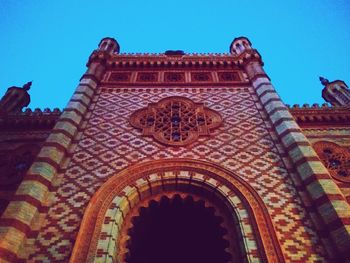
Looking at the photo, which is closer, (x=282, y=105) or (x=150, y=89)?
(x=282, y=105)

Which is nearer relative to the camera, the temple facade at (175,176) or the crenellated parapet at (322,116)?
the temple facade at (175,176)

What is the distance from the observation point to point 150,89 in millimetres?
8891

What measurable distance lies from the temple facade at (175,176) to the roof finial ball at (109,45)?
6.54 ft

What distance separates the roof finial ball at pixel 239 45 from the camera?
35.4ft

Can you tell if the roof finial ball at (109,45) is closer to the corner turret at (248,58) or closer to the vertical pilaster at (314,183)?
the corner turret at (248,58)

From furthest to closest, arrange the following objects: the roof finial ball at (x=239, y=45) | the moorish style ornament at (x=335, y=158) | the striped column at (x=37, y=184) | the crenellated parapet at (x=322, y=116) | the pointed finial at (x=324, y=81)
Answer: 1. the pointed finial at (x=324, y=81)
2. the roof finial ball at (x=239, y=45)
3. the crenellated parapet at (x=322, y=116)
4. the moorish style ornament at (x=335, y=158)
5. the striped column at (x=37, y=184)

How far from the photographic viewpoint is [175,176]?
5.93 meters

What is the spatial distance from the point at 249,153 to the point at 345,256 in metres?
2.59

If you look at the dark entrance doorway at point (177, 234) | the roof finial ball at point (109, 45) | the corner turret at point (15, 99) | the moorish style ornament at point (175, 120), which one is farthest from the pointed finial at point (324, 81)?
the corner turret at point (15, 99)

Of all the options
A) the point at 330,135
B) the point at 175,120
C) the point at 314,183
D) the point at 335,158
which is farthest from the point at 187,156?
the point at 330,135

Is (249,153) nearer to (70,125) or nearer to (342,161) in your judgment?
(342,161)

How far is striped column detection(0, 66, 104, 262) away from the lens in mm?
4562

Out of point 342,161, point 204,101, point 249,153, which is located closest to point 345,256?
point 249,153

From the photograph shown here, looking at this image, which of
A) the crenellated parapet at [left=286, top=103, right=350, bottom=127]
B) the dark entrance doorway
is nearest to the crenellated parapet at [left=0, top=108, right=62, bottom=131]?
the dark entrance doorway
